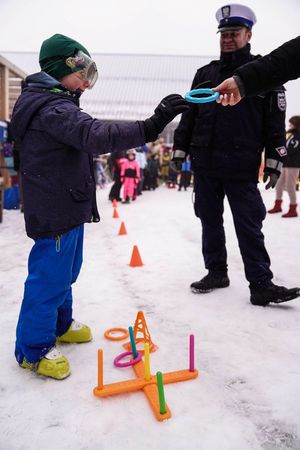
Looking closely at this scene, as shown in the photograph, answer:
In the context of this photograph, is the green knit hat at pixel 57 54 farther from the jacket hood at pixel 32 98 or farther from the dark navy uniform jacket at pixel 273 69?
the dark navy uniform jacket at pixel 273 69

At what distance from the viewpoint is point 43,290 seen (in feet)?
6.25

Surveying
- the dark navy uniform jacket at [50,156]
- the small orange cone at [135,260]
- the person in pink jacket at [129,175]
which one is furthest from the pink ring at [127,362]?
the person in pink jacket at [129,175]

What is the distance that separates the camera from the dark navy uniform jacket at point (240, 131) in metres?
2.78

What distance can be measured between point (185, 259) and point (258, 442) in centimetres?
289

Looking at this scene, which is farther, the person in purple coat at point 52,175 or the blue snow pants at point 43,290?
the blue snow pants at point 43,290

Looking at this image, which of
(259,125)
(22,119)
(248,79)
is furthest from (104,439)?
(259,125)

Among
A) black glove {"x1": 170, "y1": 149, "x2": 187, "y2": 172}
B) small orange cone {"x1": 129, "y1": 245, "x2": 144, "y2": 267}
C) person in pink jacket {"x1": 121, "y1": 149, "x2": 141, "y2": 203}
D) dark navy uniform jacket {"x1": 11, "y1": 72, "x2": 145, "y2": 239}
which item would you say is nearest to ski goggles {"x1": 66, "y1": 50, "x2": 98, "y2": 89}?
dark navy uniform jacket {"x1": 11, "y1": 72, "x2": 145, "y2": 239}

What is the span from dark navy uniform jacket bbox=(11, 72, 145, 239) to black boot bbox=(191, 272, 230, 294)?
156cm

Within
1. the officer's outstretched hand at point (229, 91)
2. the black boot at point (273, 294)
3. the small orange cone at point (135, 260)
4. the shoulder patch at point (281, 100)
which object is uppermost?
the shoulder patch at point (281, 100)

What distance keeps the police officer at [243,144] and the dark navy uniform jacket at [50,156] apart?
1285 mm

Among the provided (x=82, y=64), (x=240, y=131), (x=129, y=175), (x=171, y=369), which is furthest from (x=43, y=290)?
(x=129, y=175)

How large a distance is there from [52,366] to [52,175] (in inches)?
37.9

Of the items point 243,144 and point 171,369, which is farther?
point 243,144

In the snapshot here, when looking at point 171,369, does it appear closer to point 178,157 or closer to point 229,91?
point 229,91
